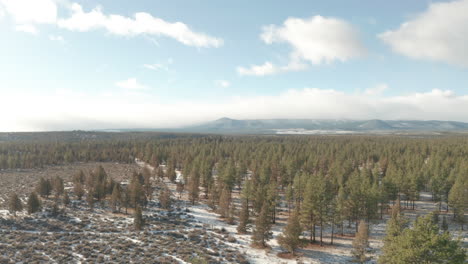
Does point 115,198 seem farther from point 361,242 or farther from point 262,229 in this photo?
point 361,242

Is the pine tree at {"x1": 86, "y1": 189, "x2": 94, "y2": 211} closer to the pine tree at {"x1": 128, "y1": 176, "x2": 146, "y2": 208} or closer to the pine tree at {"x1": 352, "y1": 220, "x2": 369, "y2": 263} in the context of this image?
the pine tree at {"x1": 128, "y1": 176, "x2": 146, "y2": 208}

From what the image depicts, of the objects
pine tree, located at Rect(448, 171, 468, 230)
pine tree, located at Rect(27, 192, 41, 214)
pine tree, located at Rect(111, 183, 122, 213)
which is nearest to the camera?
pine tree, located at Rect(448, 171, 468, 230)

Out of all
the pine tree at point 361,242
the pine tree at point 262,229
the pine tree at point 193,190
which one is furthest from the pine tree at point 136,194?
the pine tree at point 361,242

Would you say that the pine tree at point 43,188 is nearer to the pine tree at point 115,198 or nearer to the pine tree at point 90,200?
the pine tree at point 90,200

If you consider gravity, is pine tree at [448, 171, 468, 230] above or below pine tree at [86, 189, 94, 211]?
above

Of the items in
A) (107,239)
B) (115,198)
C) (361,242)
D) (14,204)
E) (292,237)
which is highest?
(14,204)

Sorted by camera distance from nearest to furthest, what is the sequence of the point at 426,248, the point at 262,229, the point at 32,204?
the point at 426,248
the point at 262,229
the point at 32,204

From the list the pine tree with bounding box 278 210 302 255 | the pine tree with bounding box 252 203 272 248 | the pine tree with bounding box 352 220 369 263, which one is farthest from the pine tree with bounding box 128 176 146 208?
the pine tree with bounding box 352 220 369 263

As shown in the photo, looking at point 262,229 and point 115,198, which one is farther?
point 115,198

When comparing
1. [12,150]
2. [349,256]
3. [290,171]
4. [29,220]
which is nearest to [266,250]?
[349,256]

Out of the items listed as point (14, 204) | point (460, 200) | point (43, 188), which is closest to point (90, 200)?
point (14, 204)

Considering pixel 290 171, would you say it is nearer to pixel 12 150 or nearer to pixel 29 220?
pixel 29 220
